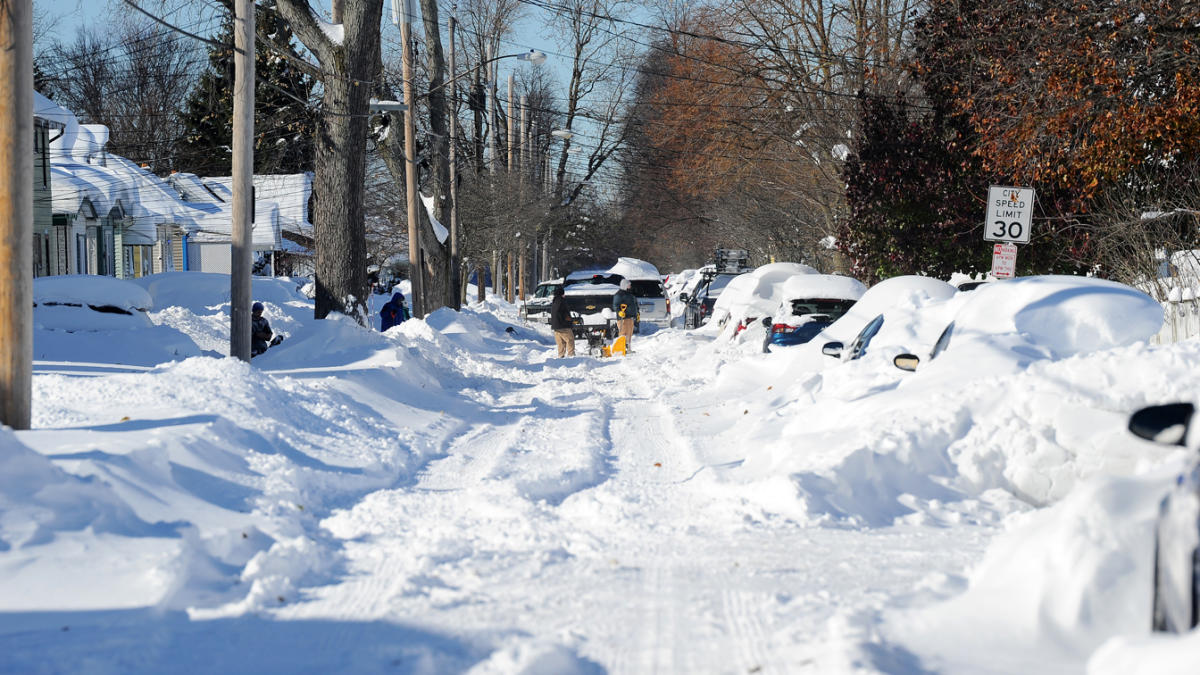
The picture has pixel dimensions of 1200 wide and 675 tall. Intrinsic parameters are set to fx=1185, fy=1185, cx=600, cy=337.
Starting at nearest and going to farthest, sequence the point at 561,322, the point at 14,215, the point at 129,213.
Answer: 1. the point at 14,215
2. the point at 561,322
3. the point at 129,213

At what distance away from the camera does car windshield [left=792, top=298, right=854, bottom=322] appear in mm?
19750

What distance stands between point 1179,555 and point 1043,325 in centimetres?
779

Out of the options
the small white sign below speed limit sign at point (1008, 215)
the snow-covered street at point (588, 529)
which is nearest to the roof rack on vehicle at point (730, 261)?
the small white sign below speed limit sign at point (1008, 215)

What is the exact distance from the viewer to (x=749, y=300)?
25625 millimetres

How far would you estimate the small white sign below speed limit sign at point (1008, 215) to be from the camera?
623 inches

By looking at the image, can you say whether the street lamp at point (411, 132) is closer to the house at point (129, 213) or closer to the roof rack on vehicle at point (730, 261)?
the house at point (129, 213)

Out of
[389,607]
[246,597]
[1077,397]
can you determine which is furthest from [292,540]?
[1077,397]

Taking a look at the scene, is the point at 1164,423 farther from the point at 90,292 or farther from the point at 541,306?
the point at 541,306

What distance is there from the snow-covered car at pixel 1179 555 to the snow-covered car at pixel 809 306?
1500 centimetres

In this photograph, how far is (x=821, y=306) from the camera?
1986 centimetres

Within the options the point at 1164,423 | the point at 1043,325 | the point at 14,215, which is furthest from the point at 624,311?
the point at 1164,423

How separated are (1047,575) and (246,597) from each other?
3.72 metres

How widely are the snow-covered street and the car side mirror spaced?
0.17 meters

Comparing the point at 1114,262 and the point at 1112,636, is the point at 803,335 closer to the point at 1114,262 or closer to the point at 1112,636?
the point at 1114,262
